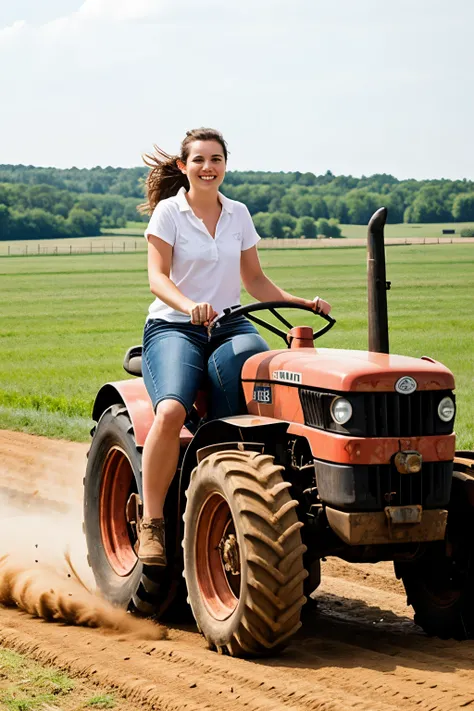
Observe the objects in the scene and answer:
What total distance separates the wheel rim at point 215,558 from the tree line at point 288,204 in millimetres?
80987

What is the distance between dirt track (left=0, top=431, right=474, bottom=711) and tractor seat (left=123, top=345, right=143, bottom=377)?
1.32m

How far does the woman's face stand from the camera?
6.32m

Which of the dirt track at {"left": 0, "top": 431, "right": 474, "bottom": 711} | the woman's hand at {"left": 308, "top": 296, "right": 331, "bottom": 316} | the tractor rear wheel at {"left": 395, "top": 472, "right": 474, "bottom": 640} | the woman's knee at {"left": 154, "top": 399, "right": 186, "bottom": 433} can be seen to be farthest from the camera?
the woman's hand at {"left": 308, "top": 296, "right": 331, "bottom": 316}

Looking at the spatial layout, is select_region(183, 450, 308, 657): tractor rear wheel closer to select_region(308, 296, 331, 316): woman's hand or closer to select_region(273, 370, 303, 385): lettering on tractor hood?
select_region(273, 370, 303, 385): lettering on tractor hood

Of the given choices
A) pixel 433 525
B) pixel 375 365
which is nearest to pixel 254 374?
pixel 375 365

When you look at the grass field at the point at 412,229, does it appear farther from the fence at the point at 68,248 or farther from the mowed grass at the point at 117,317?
the fence at the point at 68,248

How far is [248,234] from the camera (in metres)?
6.54

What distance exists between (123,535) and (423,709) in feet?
8.89

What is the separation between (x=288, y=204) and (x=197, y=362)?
323 ft

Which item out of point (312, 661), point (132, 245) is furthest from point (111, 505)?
point (132, 245)

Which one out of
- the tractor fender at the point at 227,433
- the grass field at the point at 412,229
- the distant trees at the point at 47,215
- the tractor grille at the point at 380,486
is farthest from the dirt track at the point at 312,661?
the distant trees at the point at 47,215

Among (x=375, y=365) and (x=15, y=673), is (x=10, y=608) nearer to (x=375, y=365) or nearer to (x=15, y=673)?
(x=15, y=673)

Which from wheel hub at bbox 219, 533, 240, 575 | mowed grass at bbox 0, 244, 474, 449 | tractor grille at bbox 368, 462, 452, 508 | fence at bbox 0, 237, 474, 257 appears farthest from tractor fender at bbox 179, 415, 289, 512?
fence at bbox 0, 237, 474, 257

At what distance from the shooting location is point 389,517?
206 inches
